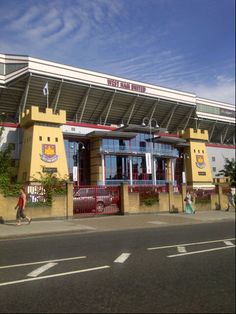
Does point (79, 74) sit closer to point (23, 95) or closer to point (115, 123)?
point (23, 95)

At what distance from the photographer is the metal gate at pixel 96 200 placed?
25.2m

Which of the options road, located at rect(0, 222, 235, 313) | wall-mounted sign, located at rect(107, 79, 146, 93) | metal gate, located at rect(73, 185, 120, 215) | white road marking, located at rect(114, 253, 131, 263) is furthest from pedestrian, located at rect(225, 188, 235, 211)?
wall-mounted sign, located at rect(107, 79, 146, 93)

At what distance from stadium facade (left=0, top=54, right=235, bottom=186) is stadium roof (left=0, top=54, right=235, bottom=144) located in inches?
4.9

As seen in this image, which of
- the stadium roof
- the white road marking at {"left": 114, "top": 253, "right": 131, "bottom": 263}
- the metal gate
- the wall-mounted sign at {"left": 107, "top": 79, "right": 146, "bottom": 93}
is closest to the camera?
the white road marking at {"left": 114, "top": 253, "right": 131, "bottom": 263}

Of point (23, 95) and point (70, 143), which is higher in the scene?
point (23, 95)

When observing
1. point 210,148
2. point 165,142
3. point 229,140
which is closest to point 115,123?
point 165,142

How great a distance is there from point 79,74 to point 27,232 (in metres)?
44.6

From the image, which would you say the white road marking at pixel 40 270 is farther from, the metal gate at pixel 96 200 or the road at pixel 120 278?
the metal gate at pixel 96 200

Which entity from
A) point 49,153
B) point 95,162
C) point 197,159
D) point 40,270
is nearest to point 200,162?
point 197,159

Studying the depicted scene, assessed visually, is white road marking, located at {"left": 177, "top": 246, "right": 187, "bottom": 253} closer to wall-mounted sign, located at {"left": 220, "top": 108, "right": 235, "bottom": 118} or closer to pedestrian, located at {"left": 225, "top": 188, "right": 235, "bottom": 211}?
pedestrian, located at {"left": 225, "top": 188, "right": 235, "bottom": 211}

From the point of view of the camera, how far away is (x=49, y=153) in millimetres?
51562

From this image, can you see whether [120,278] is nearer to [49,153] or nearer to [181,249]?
[181,249]

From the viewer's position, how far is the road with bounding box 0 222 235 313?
19.4 feet

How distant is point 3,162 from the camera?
32.2 metres
